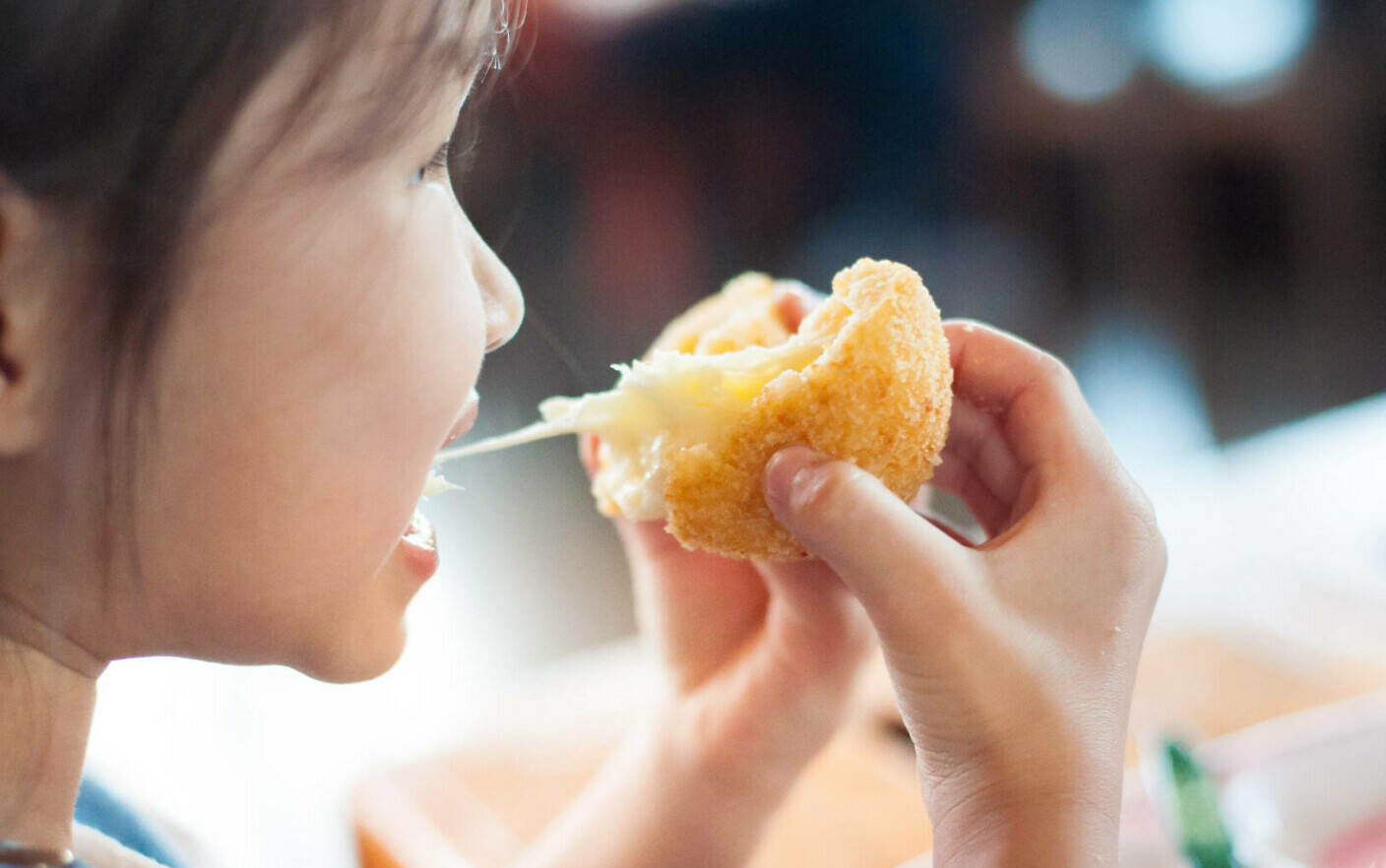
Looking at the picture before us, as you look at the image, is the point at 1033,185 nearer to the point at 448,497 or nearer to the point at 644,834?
the point at 448,497

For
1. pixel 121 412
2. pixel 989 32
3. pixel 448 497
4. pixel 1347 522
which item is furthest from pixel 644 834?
pixel 989 32

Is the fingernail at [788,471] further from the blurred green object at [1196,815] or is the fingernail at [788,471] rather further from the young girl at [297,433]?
the blurred green object at [1196,815]

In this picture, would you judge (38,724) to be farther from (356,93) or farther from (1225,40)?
(1225,40)

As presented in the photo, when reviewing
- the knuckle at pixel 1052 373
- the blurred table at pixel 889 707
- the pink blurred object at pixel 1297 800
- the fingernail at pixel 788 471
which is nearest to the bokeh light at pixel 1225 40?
the blurred table at pixel 889 707

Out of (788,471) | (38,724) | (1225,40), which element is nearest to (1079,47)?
(1225,40)

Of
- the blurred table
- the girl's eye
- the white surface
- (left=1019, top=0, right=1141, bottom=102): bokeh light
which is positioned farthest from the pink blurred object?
(left=1019, top=0, right=1141, bottom=102): bokeh light

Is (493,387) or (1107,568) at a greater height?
(1107,568)
